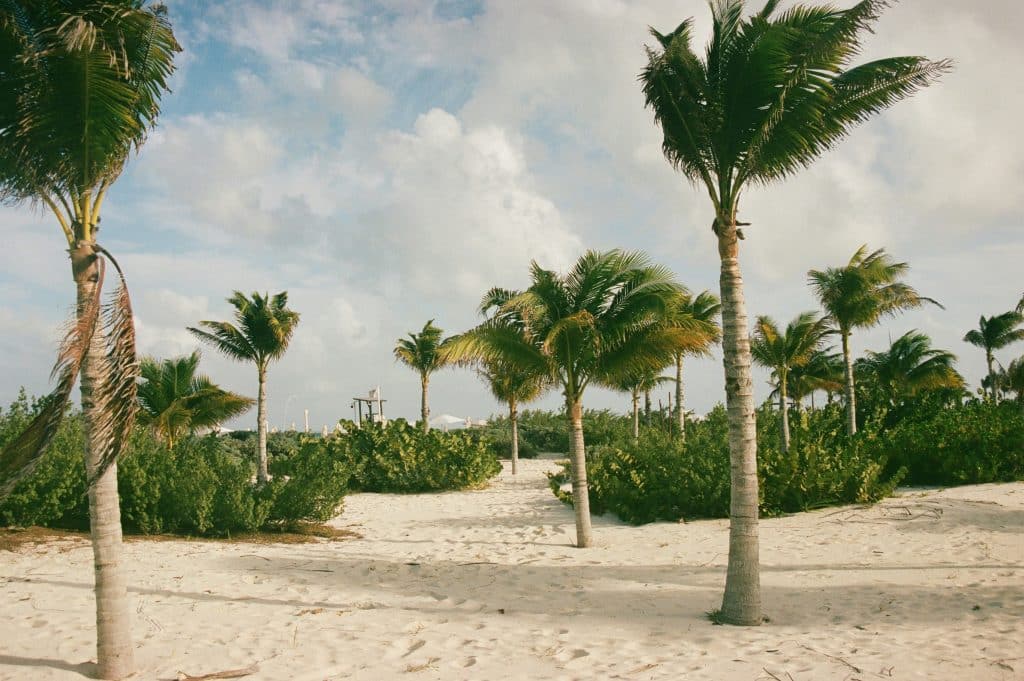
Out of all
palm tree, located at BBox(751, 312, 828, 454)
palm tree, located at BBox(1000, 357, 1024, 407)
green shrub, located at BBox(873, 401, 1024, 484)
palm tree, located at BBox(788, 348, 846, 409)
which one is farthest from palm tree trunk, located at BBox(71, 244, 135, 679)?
palm tree, located at BBox(1000, 357, 1024, 407)

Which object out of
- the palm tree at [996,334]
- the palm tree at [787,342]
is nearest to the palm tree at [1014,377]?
the palm tree at [996,334]

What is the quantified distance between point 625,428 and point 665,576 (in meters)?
23.2

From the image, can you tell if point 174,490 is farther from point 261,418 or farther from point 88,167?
point 261,418

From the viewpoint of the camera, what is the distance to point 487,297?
12.3m

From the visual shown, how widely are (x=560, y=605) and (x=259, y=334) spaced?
16.3 metres

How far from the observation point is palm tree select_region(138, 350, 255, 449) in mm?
19203

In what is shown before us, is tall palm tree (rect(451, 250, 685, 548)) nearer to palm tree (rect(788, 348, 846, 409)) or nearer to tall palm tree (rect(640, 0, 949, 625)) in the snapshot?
tall palm tree (rect(640, 0, 949, 625))

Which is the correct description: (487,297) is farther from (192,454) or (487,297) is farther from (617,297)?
(192,454)

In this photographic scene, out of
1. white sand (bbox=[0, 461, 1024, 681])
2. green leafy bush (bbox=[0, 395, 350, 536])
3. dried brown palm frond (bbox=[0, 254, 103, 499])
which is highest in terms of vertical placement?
dried brown palm frond (bbox=[0, 254, 103, 499])

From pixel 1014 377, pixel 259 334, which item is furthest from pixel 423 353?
pixel 1014 377

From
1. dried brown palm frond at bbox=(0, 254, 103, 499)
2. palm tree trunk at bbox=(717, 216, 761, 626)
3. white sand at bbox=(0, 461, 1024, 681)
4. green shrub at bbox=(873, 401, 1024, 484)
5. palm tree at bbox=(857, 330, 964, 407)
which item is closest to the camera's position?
dried brown palm frond at bbox=(0, 254, 103, 499)

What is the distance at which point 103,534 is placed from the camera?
16.6 ft

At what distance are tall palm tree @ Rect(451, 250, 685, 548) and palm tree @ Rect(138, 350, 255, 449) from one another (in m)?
11.9

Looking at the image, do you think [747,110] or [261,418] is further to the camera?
[261,418]
